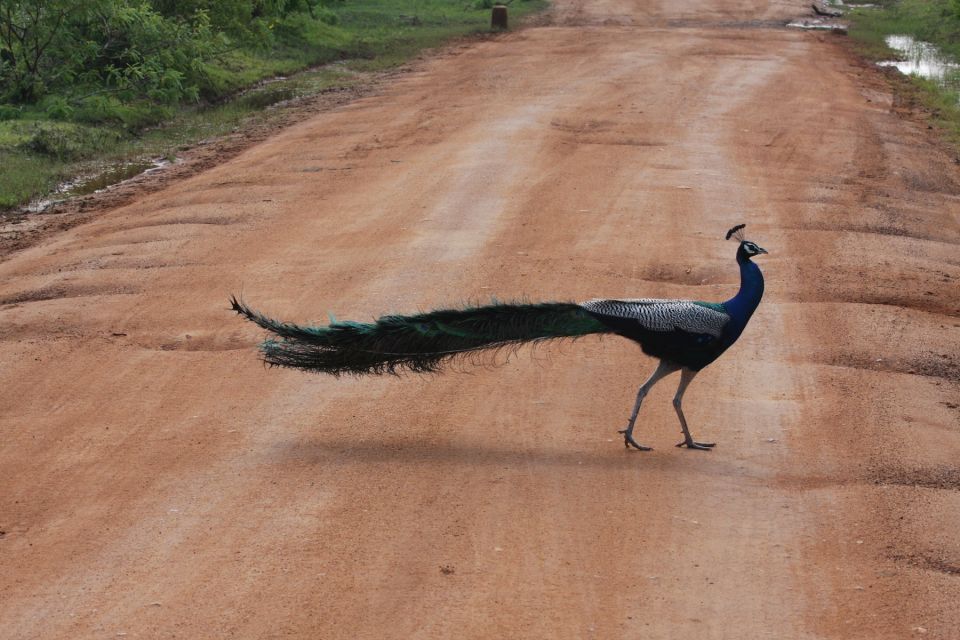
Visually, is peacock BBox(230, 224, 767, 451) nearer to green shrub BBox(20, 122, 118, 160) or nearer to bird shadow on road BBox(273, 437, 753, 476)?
bird shadow on road BBox(273, 437, 753, 476)

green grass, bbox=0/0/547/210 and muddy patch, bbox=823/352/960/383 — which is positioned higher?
green grass, bbox=0/0/547/210

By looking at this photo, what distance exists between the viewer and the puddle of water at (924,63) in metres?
20.6

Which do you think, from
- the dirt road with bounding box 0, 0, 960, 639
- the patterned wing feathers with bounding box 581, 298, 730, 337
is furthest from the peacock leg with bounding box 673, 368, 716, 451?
the patterned wing feathers with bounding box 581, 298, 730, 337

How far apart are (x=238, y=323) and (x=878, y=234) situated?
6.27 meters

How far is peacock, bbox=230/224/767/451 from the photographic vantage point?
6695 mm

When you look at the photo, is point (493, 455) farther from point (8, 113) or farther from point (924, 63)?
point (924, 63)

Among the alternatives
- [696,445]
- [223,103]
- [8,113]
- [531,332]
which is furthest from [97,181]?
[696,445]

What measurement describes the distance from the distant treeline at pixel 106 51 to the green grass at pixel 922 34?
10990mm

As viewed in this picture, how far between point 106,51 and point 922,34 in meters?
17.2

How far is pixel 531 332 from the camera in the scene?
22.5 ft

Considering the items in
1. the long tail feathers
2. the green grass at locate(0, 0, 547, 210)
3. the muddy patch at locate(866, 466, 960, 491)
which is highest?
the long tail feathers

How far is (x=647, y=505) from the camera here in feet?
20.3

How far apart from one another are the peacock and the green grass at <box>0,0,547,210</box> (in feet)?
23.6

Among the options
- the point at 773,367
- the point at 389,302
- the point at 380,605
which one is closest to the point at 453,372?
the point at 389,302
